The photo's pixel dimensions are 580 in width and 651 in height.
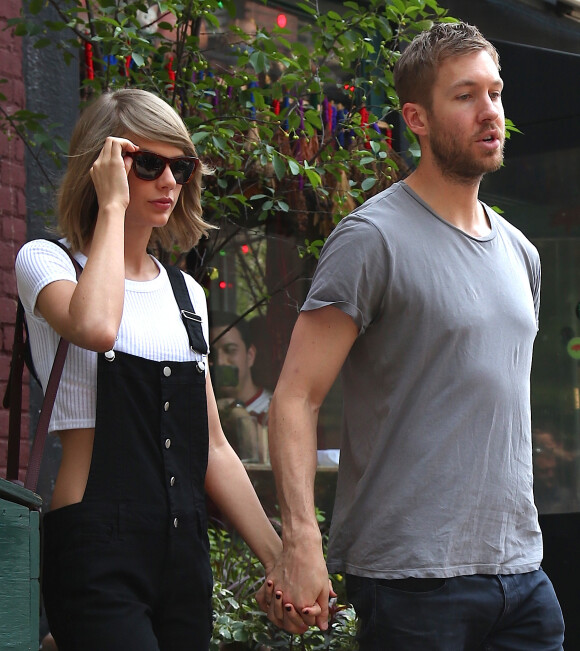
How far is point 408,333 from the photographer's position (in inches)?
98.0

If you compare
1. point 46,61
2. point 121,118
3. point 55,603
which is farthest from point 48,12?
point 55,603

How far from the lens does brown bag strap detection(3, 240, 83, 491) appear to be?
2.38 m

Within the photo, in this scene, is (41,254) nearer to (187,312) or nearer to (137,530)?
(187,312)

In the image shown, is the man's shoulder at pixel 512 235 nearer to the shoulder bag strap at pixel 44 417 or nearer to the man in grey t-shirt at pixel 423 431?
the man in grey t-shirt at pixel 423 431

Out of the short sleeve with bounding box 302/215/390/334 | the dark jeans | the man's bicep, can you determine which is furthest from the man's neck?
the dark jeans

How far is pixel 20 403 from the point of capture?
2543mm

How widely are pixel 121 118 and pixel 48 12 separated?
2.67 m

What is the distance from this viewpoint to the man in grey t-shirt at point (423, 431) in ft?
7.94

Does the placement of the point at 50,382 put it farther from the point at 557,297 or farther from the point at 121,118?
the point at 557,297

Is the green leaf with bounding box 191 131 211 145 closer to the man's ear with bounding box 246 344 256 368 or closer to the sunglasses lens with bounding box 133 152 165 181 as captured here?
the sunglasses lens with bounding box 133 152 165 181

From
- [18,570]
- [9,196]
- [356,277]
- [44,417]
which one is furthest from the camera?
[9,196]

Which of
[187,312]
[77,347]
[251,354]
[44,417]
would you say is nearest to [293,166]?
[187,312]

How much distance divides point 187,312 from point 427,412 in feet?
2.12

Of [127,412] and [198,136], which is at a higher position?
[198,136]
